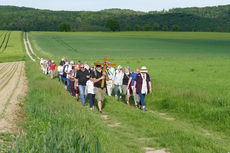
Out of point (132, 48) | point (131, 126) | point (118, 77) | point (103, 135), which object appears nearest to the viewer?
point (103, 135)

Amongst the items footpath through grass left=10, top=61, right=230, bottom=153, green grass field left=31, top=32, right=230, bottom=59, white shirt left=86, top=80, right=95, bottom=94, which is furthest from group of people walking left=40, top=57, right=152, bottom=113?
green grass field left=31, top=32, right=230, bottom=59

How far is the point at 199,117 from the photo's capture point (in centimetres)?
1238

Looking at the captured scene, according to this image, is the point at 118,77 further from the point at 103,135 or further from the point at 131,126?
the point at 103,135

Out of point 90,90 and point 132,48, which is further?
point 132,48

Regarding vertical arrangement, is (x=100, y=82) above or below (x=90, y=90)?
above

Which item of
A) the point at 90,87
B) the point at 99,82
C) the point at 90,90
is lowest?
the point at 90,90

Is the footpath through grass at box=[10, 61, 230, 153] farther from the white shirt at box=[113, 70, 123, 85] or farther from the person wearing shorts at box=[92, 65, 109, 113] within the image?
the white shirt at box=[113, 70, 123, 85]

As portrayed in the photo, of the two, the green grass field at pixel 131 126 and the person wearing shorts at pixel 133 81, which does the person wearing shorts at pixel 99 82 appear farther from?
the person wearing shorts at pixel 133 81

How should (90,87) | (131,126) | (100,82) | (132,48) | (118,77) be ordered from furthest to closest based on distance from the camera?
(132,48), (118,77), (90,87), (100,82), (131,126)

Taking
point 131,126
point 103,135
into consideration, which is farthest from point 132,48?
point 103,135

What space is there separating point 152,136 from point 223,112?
3.56 metres

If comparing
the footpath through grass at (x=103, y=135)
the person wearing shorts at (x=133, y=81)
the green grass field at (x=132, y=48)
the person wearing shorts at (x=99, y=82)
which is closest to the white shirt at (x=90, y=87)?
the person wearing shorts at (x=99, y=82)

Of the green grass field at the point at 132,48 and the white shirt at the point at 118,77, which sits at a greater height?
the white shirt at the point at 118,77

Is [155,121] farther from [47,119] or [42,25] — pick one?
[42,25]
